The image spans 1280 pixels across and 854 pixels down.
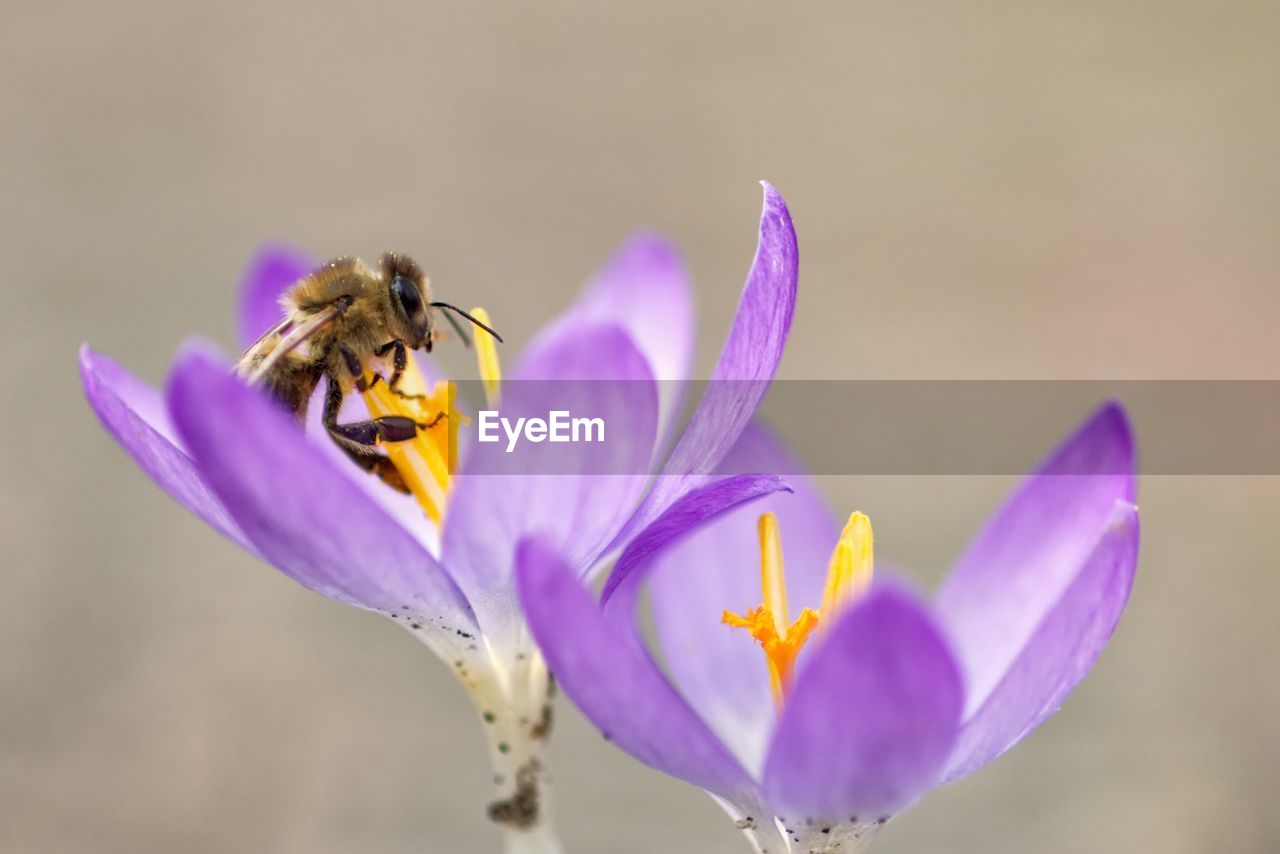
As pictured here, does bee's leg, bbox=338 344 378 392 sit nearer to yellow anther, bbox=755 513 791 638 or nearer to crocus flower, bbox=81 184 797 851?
crocus flower, bbox=81 184 797 851

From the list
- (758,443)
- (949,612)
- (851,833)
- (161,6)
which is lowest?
(851,833)

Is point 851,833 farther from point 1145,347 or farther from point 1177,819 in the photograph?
point 1145,347

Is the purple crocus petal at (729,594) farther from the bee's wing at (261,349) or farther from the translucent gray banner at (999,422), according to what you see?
the translucent gray banner at (999,422)

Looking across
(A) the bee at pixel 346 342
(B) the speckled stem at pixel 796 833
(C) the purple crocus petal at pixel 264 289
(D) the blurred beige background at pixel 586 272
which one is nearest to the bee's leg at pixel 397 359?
(A) the bee at pixel 346 342

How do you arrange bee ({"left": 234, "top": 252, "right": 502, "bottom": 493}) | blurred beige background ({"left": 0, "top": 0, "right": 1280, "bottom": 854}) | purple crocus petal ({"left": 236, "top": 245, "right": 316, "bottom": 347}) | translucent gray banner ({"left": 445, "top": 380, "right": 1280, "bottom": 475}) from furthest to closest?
translucent gray banner ({"left": 445, "top": 380, "right": 1280, "bottom": 475})
blurred beige background ({"left": 0, "top": 0, "right": 1280, "bottom": 854})
purple crocus petal ({"left": 236, "top": 245, "right": 316, "bottom": 347})
bee ({"left": 234, "top": 252, "right": 502, "bottom": 493})

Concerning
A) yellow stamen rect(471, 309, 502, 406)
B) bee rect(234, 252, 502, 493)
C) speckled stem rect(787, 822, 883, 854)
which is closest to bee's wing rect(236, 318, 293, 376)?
bee rect(234, 252, 502, 493)

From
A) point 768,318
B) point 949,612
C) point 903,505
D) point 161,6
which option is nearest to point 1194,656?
point 903,505

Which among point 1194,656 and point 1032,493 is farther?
point 1194,656

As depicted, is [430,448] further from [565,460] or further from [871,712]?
[871,712]
